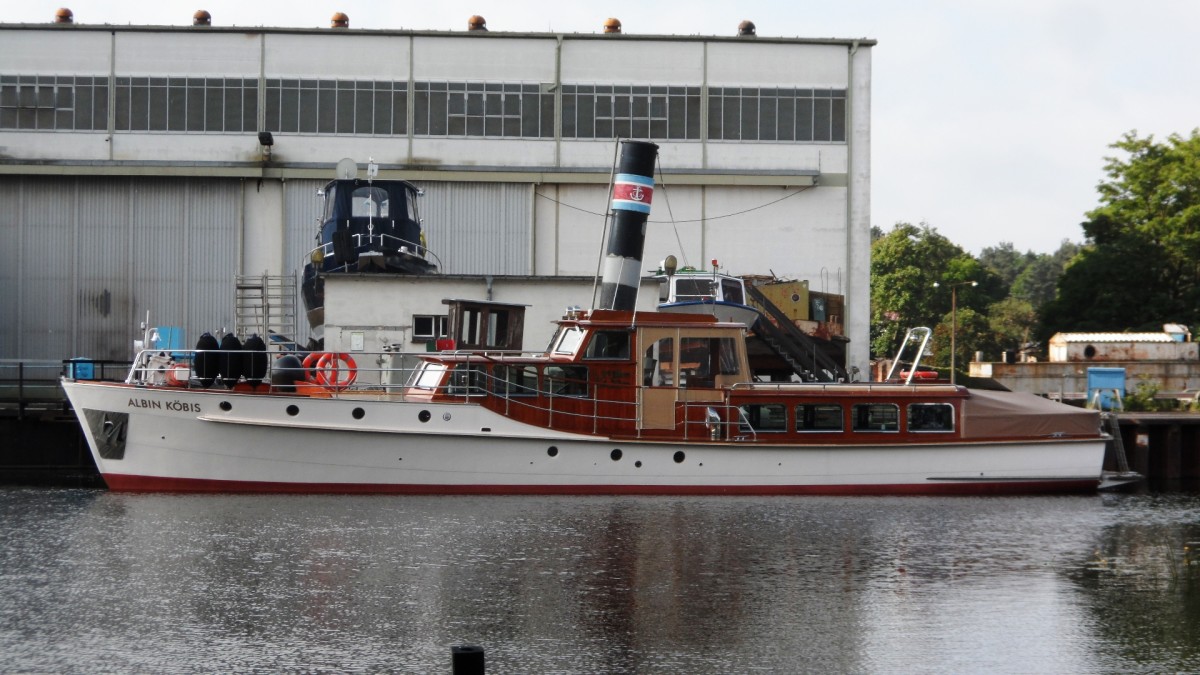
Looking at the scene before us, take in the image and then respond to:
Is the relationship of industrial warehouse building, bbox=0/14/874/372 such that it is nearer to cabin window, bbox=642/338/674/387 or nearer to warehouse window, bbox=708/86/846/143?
warehouse window, bbox=708/86/846/143

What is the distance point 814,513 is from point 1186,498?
29.5 ft

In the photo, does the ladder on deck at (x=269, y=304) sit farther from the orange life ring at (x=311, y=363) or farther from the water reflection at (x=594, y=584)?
the water reflection at (x=594, y=584)

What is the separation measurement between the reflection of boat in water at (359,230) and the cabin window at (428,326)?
213cm

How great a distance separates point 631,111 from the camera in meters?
42.9

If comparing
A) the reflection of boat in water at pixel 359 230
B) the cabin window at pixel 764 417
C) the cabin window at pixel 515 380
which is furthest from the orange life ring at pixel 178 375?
the cabin window at pixel 764 417

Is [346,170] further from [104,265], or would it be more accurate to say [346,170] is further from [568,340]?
[568,340]

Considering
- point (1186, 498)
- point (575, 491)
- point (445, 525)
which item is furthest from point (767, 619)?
point (1186, 498)

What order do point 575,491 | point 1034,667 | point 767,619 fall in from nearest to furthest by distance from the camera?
1. point 1034,667
2. point 767,619
3. point 575,491

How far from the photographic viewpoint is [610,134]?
42.8 metres

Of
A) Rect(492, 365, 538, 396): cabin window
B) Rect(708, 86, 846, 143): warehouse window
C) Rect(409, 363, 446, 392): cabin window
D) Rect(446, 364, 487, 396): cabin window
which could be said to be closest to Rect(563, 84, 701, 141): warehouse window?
Rect(708, 86, 846, 143): warehouse window

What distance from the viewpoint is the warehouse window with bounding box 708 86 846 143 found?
43062mm

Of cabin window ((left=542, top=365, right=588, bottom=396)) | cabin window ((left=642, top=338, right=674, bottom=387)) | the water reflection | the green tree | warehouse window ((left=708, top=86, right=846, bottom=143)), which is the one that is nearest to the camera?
the water reflection

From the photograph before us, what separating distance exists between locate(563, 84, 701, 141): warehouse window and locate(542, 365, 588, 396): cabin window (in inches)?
725

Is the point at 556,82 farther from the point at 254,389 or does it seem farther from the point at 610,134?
the point at 254,389
